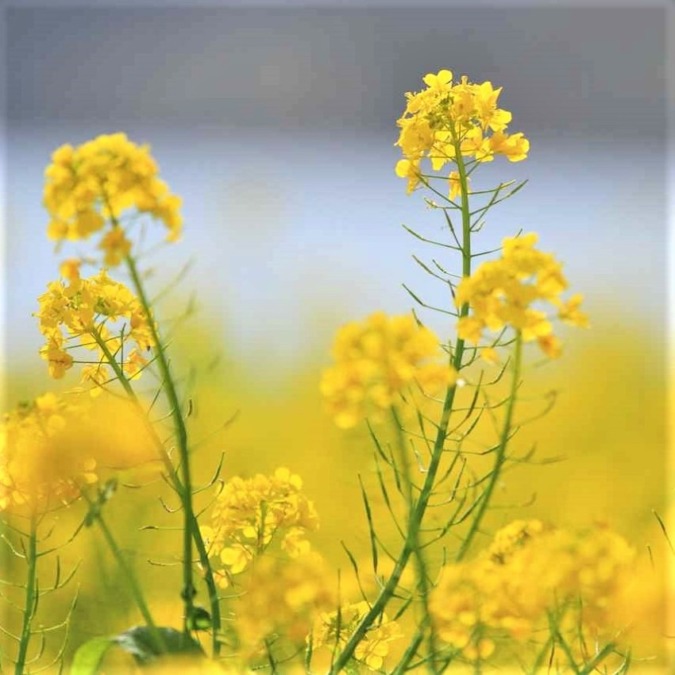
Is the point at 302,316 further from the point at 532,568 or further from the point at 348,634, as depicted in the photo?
the point at 532,568

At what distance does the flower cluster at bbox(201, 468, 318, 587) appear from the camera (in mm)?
1032

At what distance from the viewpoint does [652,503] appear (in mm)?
3789

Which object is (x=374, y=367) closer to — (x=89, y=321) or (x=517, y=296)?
(x=517, y=296)

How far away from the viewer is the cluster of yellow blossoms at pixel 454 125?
3.51 ft

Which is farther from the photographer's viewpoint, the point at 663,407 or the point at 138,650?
the point at 663,407

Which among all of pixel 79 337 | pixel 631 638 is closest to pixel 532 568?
pixel 631 638

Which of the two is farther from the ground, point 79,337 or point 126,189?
point 126,189

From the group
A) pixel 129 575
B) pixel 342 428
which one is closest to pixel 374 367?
pixel 342 428

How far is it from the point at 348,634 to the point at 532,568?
14.1 inches

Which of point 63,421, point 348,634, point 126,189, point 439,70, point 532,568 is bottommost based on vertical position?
point 348,634

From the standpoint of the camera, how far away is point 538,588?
0.78 metres

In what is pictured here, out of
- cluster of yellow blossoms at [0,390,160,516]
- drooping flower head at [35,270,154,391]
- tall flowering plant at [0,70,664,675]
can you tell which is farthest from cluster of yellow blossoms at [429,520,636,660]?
drooping flower head at [35,270,154,391]

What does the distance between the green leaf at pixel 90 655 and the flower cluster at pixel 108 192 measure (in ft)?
1.09

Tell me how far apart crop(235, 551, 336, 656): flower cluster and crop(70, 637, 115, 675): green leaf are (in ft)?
0.56
